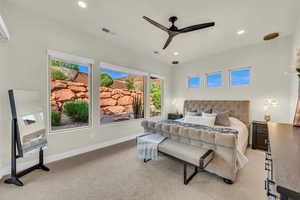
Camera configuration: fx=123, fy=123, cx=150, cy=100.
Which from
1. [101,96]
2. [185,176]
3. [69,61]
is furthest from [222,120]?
[69,61]

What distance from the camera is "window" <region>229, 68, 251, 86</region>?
3.97 meters

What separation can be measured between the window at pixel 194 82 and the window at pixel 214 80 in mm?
354

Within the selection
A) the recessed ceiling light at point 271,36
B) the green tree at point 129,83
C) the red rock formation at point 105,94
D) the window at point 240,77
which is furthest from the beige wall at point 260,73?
the red rock formation at point 105,94

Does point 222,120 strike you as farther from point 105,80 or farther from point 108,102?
point 105,80

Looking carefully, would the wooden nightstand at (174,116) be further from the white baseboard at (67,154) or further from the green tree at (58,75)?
the green tree at (58,75)

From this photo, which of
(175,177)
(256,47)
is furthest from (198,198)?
(256,47)

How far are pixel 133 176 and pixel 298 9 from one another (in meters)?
4.35

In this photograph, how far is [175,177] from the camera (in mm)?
2250

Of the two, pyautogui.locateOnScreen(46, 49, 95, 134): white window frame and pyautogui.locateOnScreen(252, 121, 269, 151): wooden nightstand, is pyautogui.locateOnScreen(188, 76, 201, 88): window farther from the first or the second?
pyautogui.locateOnScreen(46, 49, 95, 134): white window frame

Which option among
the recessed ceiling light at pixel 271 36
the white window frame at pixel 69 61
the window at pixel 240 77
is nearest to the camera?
the white window frame at pixel 69 61

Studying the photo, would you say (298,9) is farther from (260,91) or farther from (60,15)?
(60,15)

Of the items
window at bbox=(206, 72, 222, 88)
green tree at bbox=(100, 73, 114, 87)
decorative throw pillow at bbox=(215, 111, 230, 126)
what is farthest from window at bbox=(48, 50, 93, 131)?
window at bbox=(206, 72, 222, 88)

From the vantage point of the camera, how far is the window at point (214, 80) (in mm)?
4520

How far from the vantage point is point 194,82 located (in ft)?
17.3
